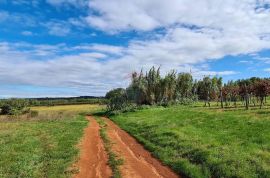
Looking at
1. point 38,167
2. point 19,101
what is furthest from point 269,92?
point 19,101

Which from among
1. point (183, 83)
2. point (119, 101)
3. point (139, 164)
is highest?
point (183, 83)

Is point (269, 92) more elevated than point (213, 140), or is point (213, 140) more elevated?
point (269, 92)

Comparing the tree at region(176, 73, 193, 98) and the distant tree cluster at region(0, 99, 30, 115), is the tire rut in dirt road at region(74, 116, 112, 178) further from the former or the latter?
the distant tree cluster at region(0, 99, 30, 115)

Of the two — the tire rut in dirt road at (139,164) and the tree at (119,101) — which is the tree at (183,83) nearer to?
the tree at (119,101)

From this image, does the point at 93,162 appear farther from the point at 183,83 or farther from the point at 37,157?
the point at 183,83

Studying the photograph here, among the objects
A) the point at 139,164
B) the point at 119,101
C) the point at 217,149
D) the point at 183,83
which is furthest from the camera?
the point at 183,83

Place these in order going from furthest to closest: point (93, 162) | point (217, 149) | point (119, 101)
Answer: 1. point (119, 101)
2. point (217, 149)
3. point (93, 162)

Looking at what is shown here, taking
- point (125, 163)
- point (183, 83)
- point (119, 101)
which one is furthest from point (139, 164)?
point (183, 83)

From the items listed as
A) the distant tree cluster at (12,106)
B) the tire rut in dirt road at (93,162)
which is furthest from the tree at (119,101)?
the tire rut in dirt road at (93,162)

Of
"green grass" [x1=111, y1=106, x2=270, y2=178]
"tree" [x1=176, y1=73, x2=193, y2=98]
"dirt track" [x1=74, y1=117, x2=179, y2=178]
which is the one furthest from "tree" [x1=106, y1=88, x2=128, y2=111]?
"dirt track" [x1=74, y1=117, x2=179, y2=178]

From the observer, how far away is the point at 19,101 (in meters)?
99.2

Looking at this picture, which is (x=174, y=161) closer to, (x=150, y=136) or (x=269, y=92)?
(x=150, y=136)

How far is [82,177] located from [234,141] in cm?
1028

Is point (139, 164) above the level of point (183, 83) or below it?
below
